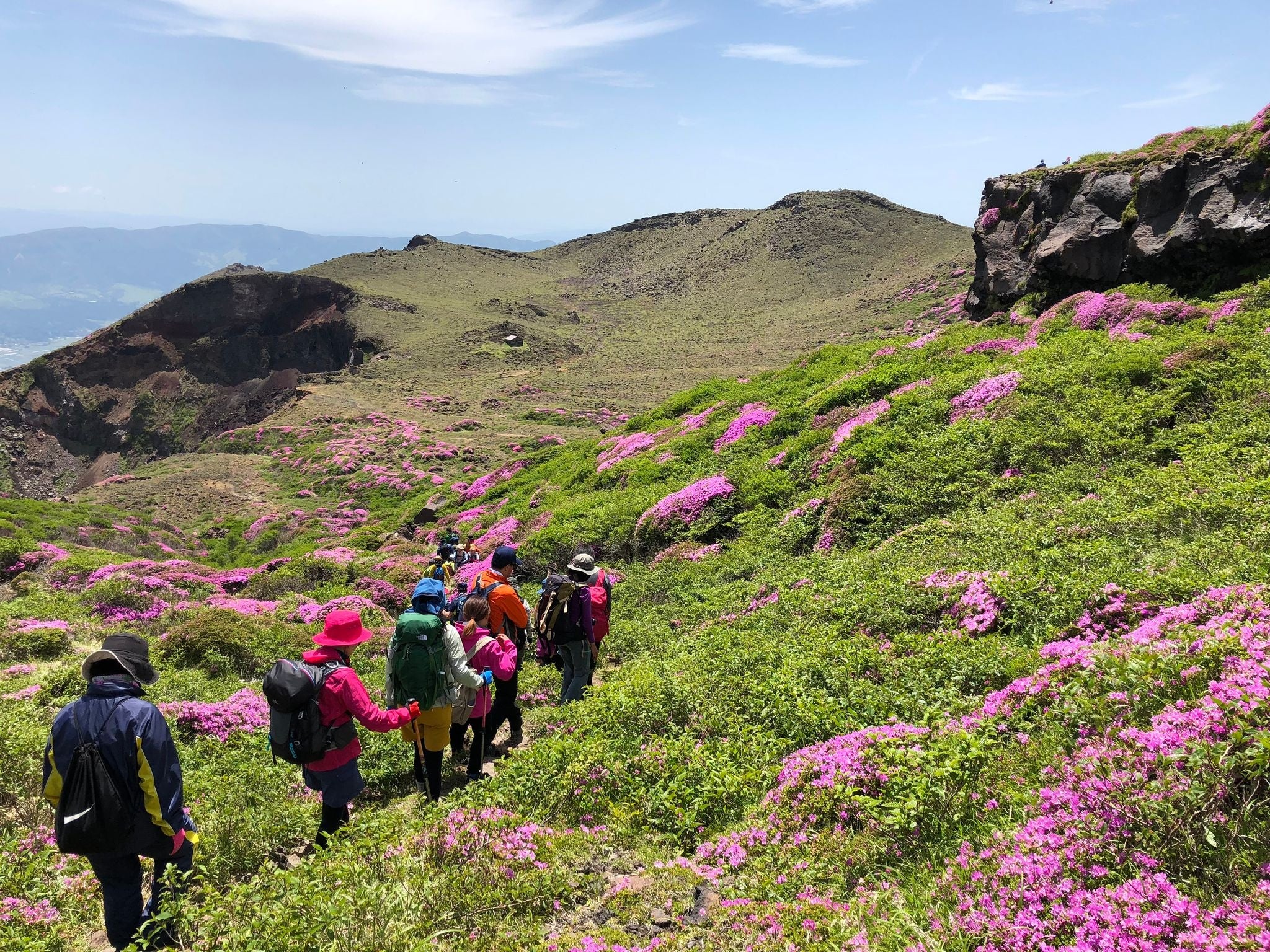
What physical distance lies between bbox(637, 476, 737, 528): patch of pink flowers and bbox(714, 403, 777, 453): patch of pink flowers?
338 centimetres

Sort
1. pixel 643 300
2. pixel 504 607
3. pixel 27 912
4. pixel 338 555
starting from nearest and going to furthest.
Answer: pixel 27 912 → pixel 504 607 → pixel 338 555 → pixel 643 300

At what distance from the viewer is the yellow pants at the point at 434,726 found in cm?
629

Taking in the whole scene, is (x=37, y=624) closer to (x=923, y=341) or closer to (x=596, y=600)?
(x=596, y=600)

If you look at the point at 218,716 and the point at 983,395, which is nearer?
the point at 218,716

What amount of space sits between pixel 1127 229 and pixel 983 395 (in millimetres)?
8188

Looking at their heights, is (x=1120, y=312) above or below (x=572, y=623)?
above

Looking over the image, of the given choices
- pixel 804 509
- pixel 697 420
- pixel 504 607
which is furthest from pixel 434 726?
pixel 697 420

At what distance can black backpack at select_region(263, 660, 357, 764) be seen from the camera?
5.00 metres

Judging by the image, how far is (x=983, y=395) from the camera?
1381cm

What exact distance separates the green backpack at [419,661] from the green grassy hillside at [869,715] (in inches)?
36.5

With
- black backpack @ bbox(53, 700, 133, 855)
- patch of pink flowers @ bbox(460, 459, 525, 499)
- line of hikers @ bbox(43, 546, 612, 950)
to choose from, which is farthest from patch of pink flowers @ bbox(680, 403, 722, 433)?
black backpack @ bbox(53, 700, 133, 855)

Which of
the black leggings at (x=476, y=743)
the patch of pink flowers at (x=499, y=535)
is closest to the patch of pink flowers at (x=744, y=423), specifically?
the patch of pink flowers at (x=499, y=535)

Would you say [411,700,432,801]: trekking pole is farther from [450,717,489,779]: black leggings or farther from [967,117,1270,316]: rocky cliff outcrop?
[967,117,1270,316]: rocky cliff outcrop

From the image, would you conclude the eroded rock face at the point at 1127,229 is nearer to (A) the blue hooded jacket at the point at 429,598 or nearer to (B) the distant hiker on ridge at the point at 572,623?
(B) the distant hiker on ridge at the point at 572,623
